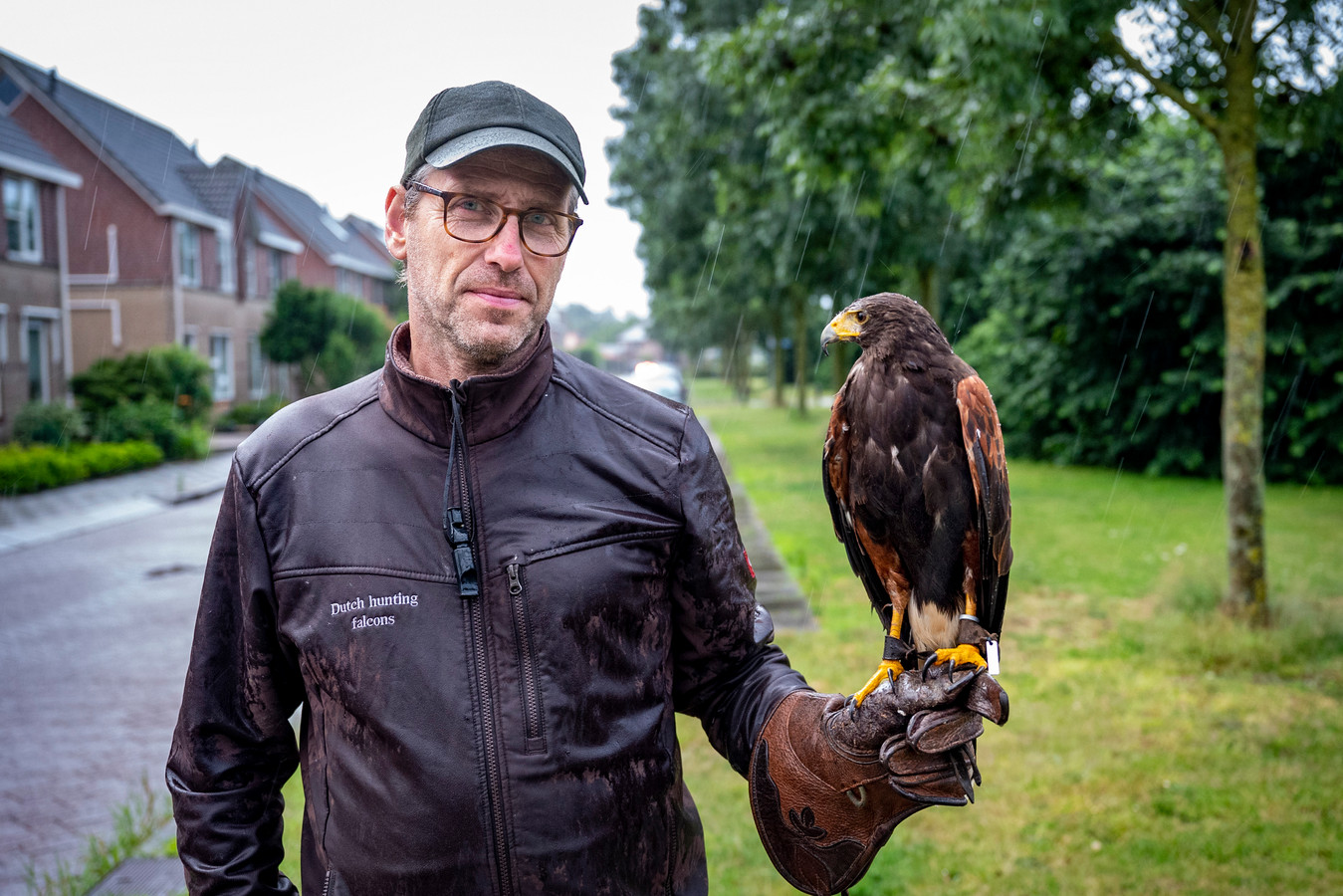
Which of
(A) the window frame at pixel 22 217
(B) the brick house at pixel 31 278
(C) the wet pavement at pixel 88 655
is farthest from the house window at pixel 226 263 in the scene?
(C) the wet pavement at pixel 88 655

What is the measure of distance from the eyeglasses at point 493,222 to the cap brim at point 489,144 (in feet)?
0.23

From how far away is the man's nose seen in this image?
1861mm

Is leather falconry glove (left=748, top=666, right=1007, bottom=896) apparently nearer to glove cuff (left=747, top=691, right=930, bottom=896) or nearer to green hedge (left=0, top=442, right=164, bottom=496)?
glove cuff (left=747, top=691, right=930, bottom=896)

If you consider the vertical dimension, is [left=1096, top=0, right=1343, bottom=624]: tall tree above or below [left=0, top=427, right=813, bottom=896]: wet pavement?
above

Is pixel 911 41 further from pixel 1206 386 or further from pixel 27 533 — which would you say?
pixel 27 533

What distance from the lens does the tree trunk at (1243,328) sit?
6.29m

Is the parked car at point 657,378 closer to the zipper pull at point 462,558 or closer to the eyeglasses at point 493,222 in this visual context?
the eyeglasses at point 493,222

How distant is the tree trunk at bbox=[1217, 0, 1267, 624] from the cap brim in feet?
19.4

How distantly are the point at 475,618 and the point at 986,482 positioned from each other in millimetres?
1034

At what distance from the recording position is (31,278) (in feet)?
70.0

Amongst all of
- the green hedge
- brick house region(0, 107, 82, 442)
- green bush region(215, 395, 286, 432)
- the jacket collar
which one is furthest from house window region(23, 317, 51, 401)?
the jacket collar

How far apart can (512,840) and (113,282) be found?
3006 centimetres

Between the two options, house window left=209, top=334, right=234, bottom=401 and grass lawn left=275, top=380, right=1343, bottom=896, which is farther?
house window left=209, top=334, right=234, bottom=401

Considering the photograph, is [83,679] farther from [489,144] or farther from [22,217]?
[22,217]
